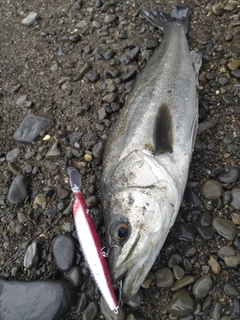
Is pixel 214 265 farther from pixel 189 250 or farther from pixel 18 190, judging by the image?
pixel 18 190

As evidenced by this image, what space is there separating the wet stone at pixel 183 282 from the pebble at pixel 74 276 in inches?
35.2

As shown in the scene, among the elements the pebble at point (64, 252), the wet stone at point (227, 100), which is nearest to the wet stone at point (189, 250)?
the pebble at point (64, 252)

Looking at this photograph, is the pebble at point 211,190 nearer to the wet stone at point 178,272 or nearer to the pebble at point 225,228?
the pebble at point 225,228

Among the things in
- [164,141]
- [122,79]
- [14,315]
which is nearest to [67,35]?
[122,79]

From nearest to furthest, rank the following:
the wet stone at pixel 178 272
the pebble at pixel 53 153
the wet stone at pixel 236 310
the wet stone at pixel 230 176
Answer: the wet stone at pixel 236 310, the wet stone at pixel 178 272, the wet stone at pixel 230 176, the pebble at pixel 53 153

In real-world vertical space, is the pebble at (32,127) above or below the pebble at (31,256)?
above

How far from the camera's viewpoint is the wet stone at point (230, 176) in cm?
340

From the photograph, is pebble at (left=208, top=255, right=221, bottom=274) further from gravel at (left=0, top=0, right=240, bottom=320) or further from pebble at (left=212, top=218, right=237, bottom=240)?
pebble at (left=212, top=218, right=237, bottom=240)

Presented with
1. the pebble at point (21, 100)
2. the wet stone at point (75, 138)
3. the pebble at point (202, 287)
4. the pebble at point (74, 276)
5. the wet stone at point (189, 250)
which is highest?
the pebble at point (21, 100)

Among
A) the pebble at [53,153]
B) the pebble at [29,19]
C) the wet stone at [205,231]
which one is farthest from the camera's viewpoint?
the pebble at [29,19]

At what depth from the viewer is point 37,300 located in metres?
3.01

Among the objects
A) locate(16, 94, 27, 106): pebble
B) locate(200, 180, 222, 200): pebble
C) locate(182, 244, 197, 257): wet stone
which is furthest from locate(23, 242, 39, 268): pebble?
locate(16, 94, 27, 106): pebble

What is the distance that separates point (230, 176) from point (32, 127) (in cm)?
251

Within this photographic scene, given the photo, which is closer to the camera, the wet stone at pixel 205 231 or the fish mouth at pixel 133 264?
the fish mouth at pixel 133 264
